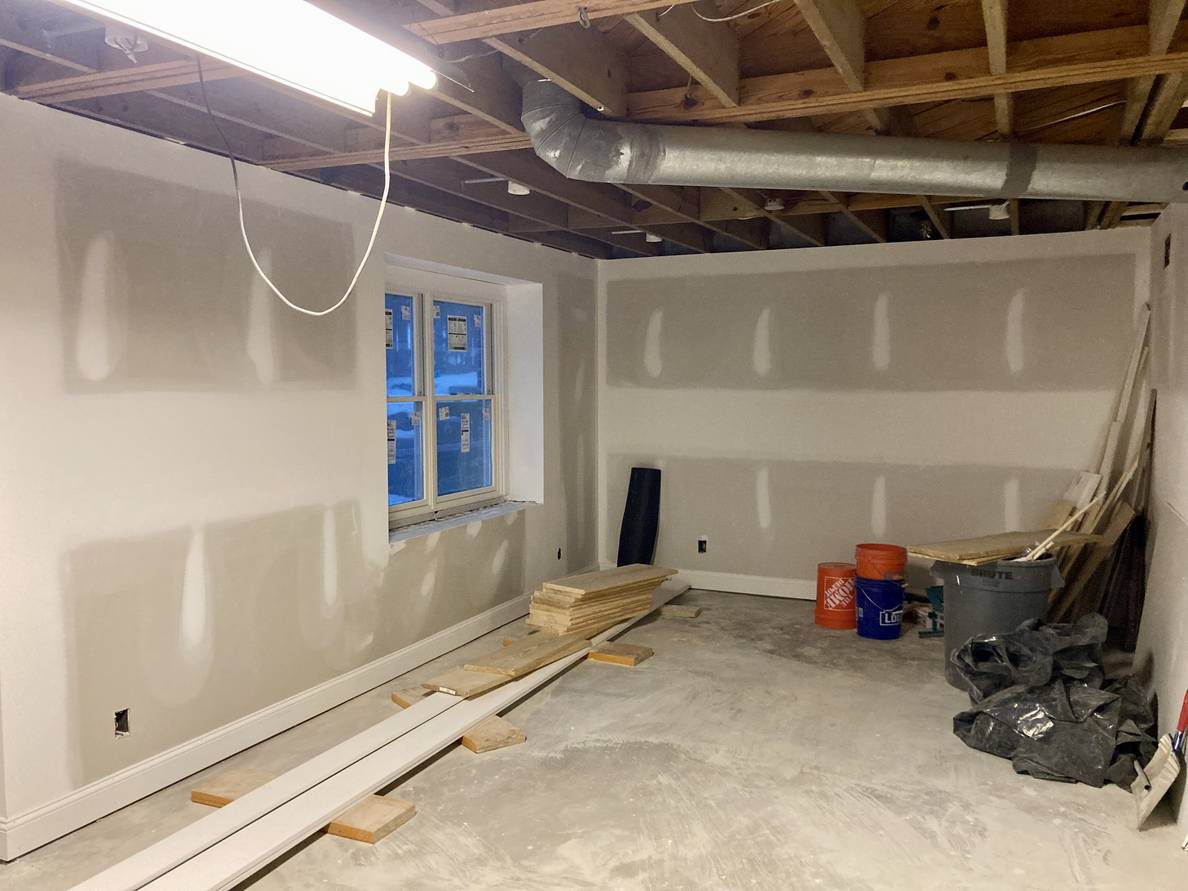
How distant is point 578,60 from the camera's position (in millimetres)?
2723

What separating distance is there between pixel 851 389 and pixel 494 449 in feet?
8.16

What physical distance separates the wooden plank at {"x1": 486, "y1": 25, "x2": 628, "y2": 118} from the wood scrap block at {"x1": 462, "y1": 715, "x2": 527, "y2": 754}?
252cm

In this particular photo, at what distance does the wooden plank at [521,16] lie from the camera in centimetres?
211

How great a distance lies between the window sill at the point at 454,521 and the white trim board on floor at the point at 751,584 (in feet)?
4.90

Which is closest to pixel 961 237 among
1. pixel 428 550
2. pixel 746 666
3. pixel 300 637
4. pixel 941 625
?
pixel 941 625

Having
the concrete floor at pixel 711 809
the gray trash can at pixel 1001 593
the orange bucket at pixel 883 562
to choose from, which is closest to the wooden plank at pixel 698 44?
the concrete floor at pixel 711 809

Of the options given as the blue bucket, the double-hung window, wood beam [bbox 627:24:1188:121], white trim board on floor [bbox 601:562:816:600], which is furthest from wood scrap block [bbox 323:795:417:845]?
white trim board on floor [bbox 601:562:816:600]

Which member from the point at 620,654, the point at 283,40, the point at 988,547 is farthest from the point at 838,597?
the point at 283,40

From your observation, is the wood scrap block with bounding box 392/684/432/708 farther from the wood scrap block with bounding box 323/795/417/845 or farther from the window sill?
the wood scrap block with bounding box 323/795/417/845

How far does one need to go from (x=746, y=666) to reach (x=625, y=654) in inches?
25.9

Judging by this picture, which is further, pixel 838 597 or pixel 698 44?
pixel 838 597

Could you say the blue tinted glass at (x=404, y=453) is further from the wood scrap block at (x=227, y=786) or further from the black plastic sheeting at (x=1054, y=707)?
the black plastic sheeting at (x=1054, y=707)

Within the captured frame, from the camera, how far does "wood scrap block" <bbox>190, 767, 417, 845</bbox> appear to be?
298cm

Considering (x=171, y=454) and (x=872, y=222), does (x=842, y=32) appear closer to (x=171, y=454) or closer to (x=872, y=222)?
(x=171, y=454)
